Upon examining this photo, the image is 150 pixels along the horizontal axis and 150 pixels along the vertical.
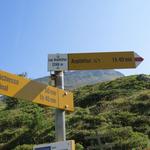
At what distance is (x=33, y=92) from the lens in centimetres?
762

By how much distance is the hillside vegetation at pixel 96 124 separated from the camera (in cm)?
2427

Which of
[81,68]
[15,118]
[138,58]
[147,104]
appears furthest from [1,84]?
[15,118]

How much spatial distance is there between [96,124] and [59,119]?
2153cm

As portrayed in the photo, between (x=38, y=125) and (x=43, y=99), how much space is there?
22843 millimetres

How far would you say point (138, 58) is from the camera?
863cm

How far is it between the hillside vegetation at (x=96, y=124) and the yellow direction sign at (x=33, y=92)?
1281cm

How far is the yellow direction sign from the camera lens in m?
7.14

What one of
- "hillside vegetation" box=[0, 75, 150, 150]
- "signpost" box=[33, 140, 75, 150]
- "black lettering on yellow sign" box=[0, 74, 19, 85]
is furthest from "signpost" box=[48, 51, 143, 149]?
"hillside vegetation" box=[0, 75, 150, 150]

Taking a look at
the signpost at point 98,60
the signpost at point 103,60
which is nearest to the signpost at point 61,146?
the signpost at point 98,60

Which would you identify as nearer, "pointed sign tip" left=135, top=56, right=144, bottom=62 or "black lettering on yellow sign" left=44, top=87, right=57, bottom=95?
"black lettering on yellow sign" left=44, top=87, right=57, bottom=95

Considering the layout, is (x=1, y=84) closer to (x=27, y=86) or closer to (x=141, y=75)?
(x=27, y=86)

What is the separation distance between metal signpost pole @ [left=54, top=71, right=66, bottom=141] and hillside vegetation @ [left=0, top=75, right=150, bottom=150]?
41.8 feet

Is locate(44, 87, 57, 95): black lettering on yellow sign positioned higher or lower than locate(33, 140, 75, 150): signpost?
higher

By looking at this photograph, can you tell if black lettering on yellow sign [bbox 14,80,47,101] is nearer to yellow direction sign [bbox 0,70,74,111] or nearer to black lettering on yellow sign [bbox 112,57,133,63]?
yellow direction sign [bbox 0,70,74,111]
